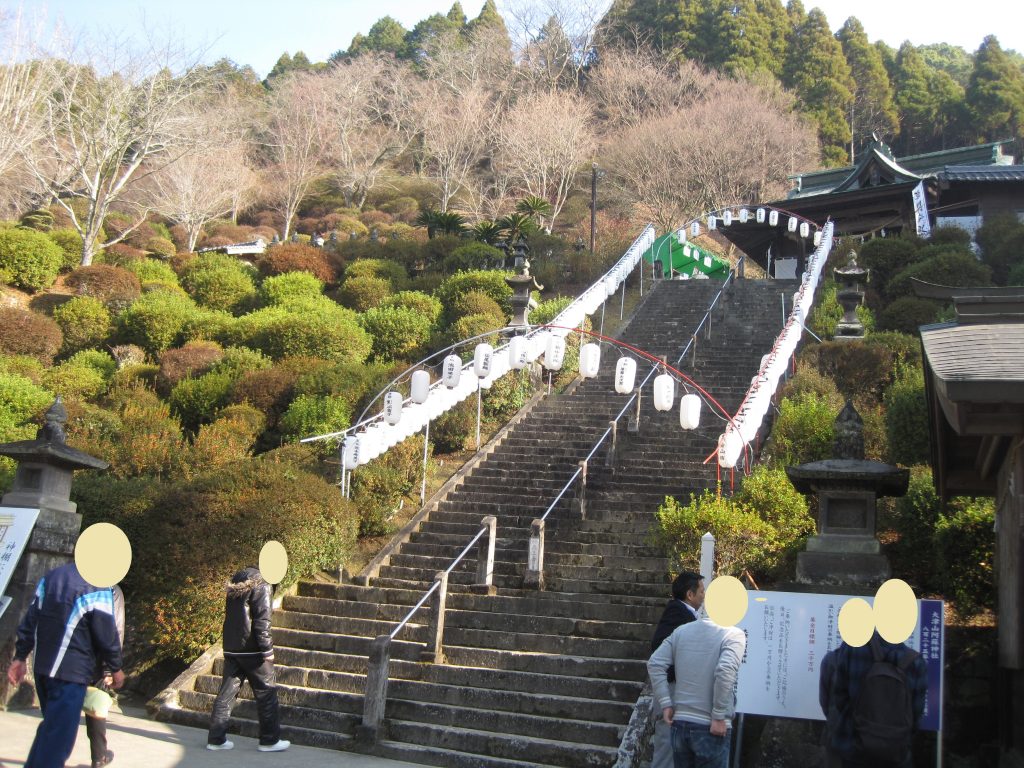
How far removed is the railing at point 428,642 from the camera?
867 centimetres

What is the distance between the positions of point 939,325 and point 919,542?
4.04 meters

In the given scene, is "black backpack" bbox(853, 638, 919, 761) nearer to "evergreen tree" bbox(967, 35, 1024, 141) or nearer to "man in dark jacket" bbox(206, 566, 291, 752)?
"man in dark jacket" bbox(206, 566, 291, 752)

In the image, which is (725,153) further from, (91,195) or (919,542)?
(919,542)

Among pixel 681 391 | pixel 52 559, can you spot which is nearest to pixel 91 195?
pixel 681 391

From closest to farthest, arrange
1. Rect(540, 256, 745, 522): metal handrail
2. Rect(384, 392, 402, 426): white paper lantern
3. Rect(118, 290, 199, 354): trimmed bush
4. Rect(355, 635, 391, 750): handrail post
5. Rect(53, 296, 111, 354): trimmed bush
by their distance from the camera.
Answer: Rect(355, 635, 391, 750): handrail post, Rect(540, 256, 745, 522): metal handrail, Rect(384, 392, 402, 426): white paper lantern, Rect(118, 290, 199, 354): trimmed bush, Rect(53, 296, 111, 354): trimmed bush

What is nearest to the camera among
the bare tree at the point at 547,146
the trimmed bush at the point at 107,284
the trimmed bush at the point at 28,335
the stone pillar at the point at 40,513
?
the stone pillar at the point at 40,513

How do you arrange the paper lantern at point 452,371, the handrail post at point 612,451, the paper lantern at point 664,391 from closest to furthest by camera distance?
the paper lantern at point 664,391 → the handrail post at point 612,451 → the paper lantern at point 452,371

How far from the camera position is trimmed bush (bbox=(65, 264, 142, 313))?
999 inches

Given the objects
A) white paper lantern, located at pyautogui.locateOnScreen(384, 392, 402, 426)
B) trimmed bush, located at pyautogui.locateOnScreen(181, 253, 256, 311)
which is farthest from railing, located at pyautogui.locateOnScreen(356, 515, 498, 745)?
trimmed bush, located at pyautogui.locateOnScreen(181, 253, 256, 311)

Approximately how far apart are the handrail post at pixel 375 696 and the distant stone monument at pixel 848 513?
12.1 ft

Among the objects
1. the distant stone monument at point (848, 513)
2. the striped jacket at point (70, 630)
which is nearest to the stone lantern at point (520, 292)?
the distant stone monument at point (848, 513)

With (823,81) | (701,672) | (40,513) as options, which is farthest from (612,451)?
(823,81)

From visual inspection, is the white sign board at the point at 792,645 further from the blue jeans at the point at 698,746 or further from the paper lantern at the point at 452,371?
the paper lantern at the point at 452,371

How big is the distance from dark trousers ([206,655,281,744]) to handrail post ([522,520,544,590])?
3.75m
